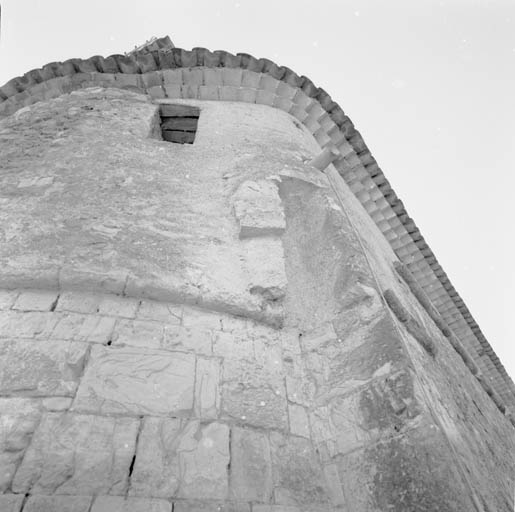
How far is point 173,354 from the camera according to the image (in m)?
1.98

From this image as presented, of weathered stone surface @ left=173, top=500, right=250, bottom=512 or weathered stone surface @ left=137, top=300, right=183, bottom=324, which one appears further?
weathered stone surface @ left=137, top=300, right=183, bottom=324

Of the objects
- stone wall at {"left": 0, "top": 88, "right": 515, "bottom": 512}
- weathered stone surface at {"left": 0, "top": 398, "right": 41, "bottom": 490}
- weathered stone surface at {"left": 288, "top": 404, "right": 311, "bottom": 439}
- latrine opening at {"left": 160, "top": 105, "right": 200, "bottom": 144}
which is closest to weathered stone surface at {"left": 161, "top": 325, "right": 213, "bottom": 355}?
stone wall at {"left": 0, "top": 88, "right": 515, "bottom": 512}

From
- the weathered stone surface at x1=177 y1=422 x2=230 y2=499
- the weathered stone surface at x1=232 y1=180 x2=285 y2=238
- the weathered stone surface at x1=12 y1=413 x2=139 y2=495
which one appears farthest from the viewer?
the weathered stone surface at x1=232 y1=180 x2=285 y2=238

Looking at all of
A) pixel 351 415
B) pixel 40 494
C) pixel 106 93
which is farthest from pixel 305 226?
pixel 106 93

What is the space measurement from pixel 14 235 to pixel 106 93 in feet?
7.93

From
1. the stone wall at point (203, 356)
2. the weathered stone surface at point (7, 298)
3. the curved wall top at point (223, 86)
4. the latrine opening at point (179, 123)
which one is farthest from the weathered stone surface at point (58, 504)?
the curved wall top at point (223, 86)

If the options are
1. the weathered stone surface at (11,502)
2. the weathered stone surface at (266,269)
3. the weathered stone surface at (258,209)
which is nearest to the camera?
the weathered stone surface at (11,502)

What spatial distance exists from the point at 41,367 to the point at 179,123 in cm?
331

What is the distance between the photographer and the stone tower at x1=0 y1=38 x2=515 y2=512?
159cm

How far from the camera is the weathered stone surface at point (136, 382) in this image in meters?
1.72

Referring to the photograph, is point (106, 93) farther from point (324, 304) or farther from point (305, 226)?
point (324, 304)

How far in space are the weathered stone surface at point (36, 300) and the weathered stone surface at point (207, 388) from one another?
0.84 metres

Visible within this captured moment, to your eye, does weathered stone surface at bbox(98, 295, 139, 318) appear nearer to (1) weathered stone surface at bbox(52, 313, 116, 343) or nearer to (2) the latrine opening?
(1) weathered stone surface at bbox(52, 313, 116, 343)

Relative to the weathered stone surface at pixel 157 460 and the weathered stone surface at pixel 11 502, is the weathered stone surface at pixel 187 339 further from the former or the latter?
the weathered stone surface at pixel 11 502
